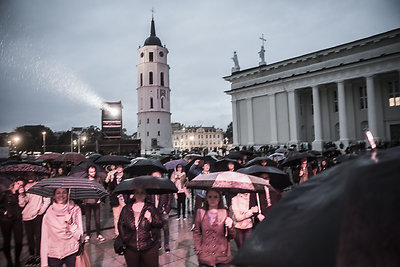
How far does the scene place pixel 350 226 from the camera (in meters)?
1.05

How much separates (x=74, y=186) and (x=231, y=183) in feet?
8.00

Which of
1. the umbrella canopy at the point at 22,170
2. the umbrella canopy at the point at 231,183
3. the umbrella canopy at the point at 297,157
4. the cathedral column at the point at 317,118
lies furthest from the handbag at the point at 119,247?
the cathedral column at the point at 317,118

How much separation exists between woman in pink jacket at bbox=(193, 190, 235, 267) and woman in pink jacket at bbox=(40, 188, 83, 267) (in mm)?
1832

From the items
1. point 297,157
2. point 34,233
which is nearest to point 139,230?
point 34,233

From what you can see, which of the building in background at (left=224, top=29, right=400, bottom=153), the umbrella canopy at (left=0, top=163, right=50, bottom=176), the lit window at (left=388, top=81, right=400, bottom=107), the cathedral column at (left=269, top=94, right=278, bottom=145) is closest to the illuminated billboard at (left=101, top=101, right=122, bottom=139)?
the building in background at (left=224, top=29, right=400, bottom=153)

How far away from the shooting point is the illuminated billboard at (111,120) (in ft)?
A: 147

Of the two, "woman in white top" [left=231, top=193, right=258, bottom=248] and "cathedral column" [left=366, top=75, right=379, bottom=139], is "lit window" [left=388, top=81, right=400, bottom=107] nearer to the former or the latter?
"cathedral column" [left=366, top=75, right=379, bottom=139]

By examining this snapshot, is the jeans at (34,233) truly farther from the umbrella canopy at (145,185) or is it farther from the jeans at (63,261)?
the umbrella canopy at (145,185)

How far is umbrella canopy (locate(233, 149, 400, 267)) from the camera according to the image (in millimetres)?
1037

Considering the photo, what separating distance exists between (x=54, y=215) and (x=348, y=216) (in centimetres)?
423

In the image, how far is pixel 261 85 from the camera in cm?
3912

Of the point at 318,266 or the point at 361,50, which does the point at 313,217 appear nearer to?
the point at 318,266

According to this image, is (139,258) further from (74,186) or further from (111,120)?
(111,120)

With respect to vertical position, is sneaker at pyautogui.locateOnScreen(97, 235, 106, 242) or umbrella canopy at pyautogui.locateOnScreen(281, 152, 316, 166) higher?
umbrella canopy at pyautogui.locateOnScreen(281, 152, 316, 166)
